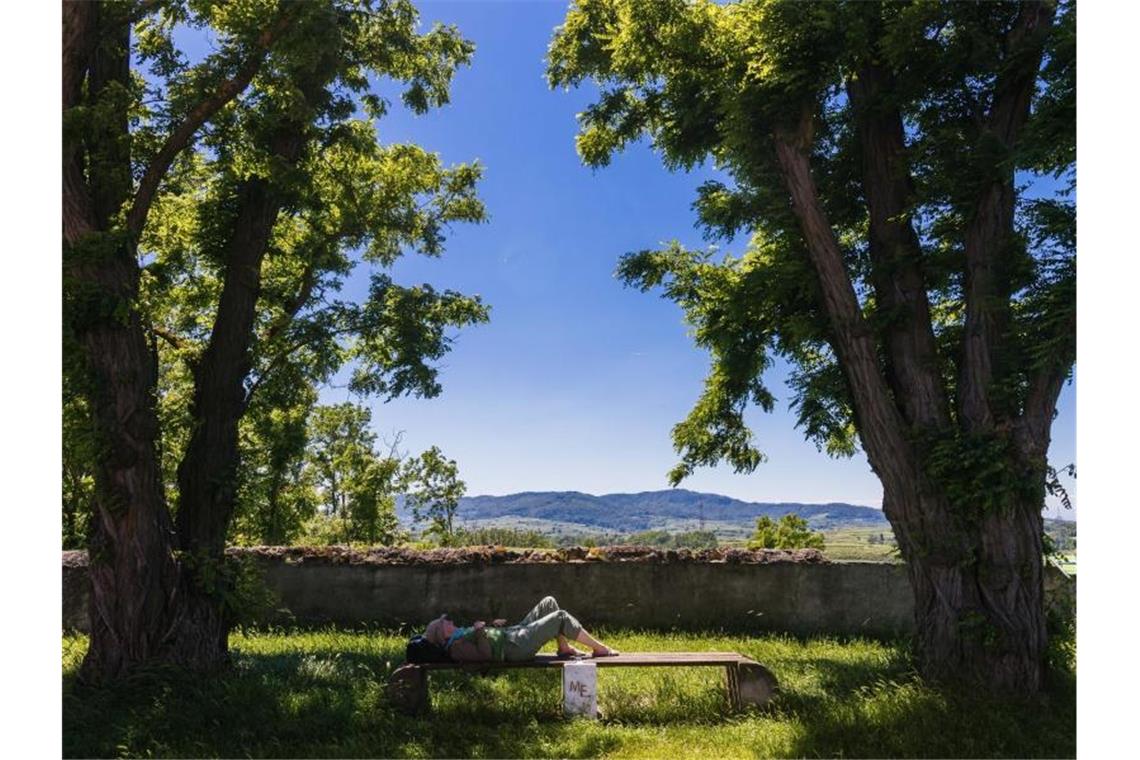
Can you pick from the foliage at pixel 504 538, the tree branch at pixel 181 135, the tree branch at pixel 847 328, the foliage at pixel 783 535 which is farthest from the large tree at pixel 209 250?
the foliage at pixel 783 535

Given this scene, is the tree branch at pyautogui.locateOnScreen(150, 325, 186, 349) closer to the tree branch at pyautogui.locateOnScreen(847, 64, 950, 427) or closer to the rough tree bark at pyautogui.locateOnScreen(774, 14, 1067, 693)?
the rough tree bark at pyautogui.locateOnScreen(774, 14, 1067, 693)

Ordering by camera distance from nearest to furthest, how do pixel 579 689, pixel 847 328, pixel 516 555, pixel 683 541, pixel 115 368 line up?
pixel 579 689 < pixel 115 368 < pixel 847 328 < pixel 516 555 < pixel 683 541

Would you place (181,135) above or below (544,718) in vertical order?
above

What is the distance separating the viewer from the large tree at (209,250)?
6457mm

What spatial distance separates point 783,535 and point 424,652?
14.1 meters

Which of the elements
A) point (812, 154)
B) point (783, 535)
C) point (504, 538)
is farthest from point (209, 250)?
point (783, 535)

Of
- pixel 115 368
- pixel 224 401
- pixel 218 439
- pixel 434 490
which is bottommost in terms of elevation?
pixel 434 490

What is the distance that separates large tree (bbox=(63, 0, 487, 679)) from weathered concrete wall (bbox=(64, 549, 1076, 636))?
8.60ft

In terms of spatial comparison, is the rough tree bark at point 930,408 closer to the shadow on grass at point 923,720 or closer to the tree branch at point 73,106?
the shadow on grass at point 923,720

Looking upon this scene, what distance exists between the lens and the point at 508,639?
6195 millimetres

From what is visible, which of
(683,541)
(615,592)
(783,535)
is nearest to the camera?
(615,592)

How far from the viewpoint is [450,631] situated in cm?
641

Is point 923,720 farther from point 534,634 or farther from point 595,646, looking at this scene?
point 534,634

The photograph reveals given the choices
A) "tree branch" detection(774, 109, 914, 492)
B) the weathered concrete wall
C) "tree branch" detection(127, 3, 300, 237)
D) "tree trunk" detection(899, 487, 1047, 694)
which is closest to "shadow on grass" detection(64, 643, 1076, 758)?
"tree trunk" detection(899, 487, 1047, 694)
